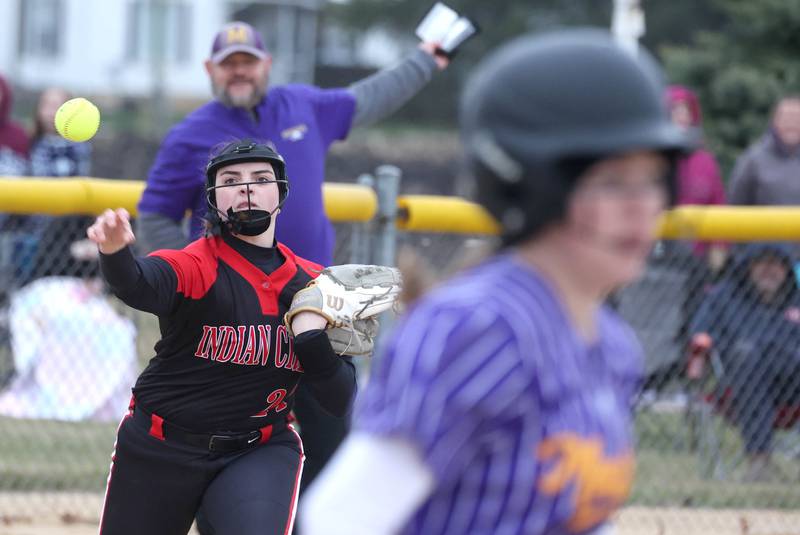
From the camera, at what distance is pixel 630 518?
6262 mm

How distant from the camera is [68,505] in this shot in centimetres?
603

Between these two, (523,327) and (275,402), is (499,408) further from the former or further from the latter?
(275,402)

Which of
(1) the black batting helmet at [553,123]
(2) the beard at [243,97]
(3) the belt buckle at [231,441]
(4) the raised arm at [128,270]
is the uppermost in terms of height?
(1) the black batting helmet at [553,123]

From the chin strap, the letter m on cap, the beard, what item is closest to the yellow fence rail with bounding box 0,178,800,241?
the beard

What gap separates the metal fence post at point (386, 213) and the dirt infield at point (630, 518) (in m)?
1.70

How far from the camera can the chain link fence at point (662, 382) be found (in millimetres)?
6230

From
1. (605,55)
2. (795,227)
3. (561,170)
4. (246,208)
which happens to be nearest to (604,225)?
(561,170)

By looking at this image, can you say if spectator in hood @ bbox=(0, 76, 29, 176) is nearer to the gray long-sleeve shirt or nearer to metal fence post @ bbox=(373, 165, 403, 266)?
metal fence post @ bbox=(373, 165, 403, 266)

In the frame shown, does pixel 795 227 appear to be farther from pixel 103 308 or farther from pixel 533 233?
pixel 533 233

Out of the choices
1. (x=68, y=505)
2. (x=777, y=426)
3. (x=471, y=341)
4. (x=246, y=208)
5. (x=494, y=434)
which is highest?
(x=471, y=341)

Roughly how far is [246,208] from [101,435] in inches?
120

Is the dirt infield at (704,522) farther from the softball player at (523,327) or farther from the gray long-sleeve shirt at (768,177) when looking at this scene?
the softball player at (523,327)

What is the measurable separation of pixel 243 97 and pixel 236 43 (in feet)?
0.68

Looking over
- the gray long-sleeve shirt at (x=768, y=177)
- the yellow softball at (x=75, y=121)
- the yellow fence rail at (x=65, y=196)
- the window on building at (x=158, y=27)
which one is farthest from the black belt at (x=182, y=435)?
the window on building at (x=158, y=27)
